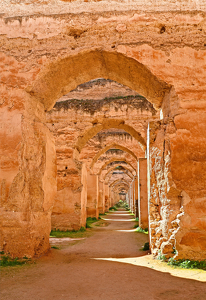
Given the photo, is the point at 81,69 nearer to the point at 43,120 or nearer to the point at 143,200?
the point at 43,120

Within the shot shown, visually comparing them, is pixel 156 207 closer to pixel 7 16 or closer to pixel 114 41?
pixel 114 41

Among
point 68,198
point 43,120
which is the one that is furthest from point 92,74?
point 68,198

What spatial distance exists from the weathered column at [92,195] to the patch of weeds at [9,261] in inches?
295

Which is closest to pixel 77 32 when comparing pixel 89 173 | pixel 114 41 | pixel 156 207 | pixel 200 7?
pixel 114 41

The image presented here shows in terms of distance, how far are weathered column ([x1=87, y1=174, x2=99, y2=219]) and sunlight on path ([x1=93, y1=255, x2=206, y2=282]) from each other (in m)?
7.01

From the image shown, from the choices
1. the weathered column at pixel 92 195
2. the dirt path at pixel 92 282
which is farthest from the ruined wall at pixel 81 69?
the weathered column at pixel 92 195

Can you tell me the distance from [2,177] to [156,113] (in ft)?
21.2

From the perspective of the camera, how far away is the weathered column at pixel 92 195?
11195mm

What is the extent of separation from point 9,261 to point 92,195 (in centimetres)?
756

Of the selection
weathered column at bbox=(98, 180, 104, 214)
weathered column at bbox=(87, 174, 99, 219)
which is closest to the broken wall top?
weathered column at bbox=(87, 174, 99, 219)

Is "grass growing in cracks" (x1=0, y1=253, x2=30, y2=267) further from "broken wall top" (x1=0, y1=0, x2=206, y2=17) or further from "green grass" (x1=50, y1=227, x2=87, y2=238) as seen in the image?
"broken wall top" (x1=0, y1=0, x2=206, y2=17)

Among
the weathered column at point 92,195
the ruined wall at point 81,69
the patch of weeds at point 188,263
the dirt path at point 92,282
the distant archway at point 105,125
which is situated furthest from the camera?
the weathered column at point 92,195

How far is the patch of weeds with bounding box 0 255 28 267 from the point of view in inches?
141

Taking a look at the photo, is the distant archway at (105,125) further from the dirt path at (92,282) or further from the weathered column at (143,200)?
the dirt path at (92,282)
